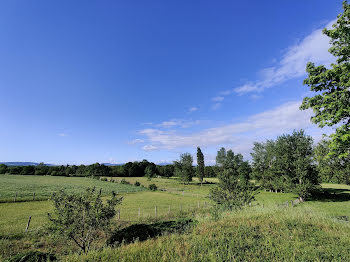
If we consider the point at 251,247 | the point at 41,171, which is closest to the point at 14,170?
the point at 41,171

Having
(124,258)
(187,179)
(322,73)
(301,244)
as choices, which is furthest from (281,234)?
A: (187,179)

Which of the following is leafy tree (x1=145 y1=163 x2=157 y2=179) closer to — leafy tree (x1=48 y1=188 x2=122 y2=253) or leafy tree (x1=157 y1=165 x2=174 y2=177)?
leafy tree (x1=157 y1=165 x2=174 y2=177)

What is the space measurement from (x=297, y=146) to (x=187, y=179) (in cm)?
4820

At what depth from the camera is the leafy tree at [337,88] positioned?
30.6 feet

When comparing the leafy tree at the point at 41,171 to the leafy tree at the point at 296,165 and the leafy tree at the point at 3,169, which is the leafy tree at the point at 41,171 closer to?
the leafy tree at the point at 3,169

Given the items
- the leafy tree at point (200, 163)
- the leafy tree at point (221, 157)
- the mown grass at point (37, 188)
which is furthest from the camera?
the leafy tree at point (221, 157)

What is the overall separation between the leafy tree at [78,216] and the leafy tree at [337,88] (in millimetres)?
14160

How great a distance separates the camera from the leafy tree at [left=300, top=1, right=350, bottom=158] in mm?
9312

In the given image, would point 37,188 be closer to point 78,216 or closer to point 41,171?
point 78,216

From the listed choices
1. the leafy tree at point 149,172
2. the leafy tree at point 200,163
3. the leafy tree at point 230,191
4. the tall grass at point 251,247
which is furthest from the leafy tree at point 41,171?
the tall grass at point 251,247

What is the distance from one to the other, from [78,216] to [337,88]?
17484 mm

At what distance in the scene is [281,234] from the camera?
20.8ft

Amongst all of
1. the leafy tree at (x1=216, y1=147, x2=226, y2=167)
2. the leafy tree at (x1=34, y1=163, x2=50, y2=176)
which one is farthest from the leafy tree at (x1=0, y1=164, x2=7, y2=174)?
the leafy tree at (x1=216, y1=147, x2=226, y2=167)

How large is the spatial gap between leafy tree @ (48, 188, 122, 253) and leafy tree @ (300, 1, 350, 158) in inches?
557
